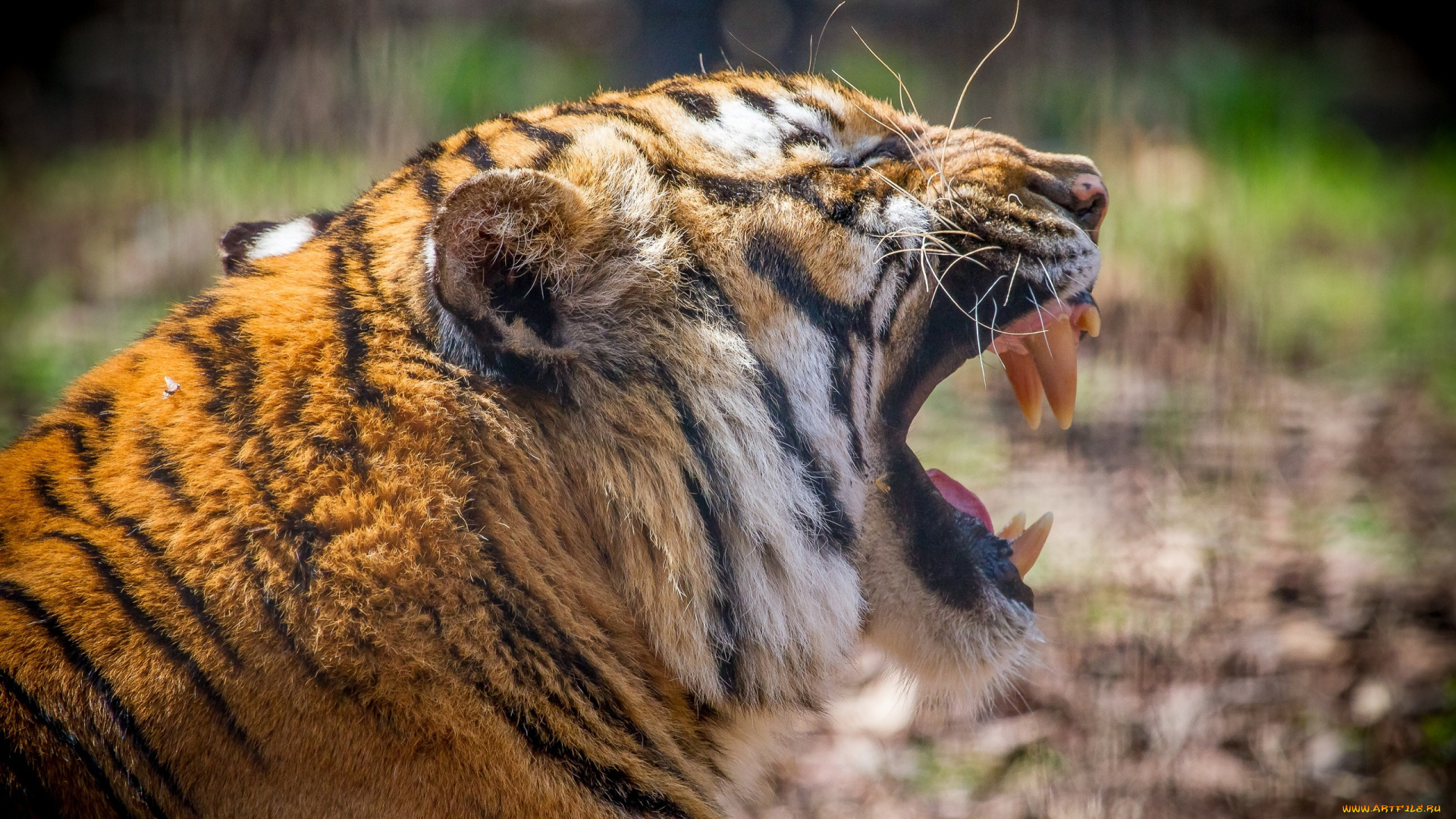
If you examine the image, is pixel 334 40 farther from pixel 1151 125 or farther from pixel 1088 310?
pixel 1088 310

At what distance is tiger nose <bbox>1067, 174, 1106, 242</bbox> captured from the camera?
59.8 inches

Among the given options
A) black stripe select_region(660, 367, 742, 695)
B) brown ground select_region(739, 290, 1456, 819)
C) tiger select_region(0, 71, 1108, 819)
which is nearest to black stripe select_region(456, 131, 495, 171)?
tiger select_region(0, 71, 1108, 819)

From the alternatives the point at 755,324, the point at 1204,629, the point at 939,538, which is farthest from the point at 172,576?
the point at 1204,629

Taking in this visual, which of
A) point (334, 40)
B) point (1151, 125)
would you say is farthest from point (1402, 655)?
point (334, 40)

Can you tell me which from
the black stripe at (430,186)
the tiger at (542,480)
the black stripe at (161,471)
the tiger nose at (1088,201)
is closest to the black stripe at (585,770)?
the tiger at (542,480)

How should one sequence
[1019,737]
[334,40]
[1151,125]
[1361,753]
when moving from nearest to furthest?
[1361,753] → [1019,737] → [1151,125] → [334,40]

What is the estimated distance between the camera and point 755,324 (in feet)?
4.33

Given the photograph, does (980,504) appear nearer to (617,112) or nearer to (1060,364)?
(1060,364)

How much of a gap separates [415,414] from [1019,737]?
1.46 meters

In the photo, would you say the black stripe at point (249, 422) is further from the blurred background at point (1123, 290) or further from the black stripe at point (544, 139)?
the blurred background at point (1123, 290)

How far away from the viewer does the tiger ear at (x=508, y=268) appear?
109 centimetres

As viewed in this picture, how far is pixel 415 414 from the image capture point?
45.0 inches

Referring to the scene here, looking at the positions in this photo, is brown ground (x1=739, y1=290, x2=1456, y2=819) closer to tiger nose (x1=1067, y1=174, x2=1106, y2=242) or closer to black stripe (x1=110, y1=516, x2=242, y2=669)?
tiger nose (x1=1067, y1=174, x2=1106, y2=242)

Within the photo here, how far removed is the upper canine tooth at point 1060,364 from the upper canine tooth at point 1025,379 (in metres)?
0.07
